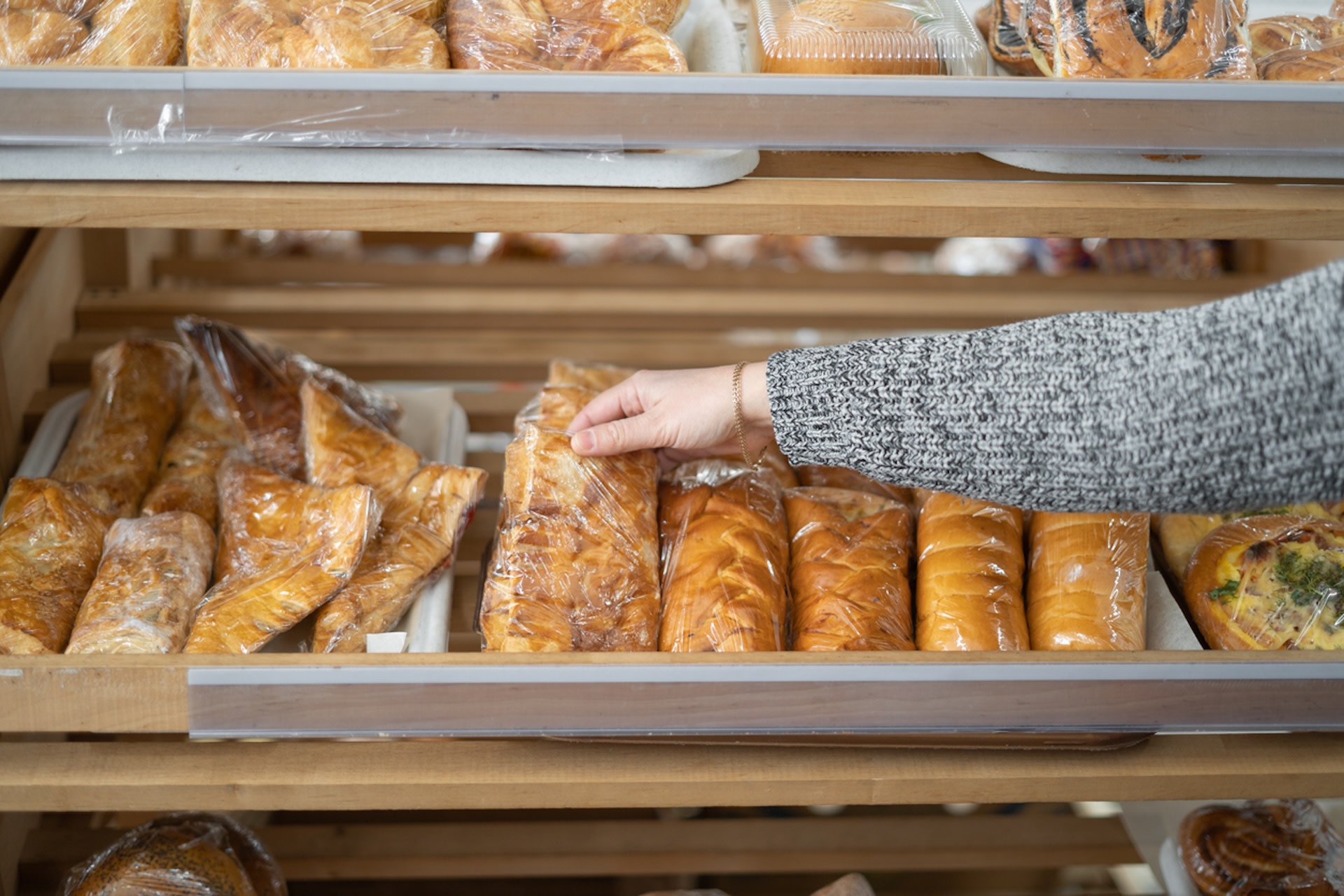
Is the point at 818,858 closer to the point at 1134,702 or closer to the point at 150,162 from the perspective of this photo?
the point at 1134,702

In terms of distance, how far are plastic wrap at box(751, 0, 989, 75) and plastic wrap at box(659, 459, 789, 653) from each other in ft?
1.81

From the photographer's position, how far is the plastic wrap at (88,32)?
119 centimetres

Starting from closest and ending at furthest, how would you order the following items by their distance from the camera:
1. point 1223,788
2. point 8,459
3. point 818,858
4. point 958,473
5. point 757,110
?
point 757,110 → point 958,473 → point 1223,788 → point 8,459 → point 818,858

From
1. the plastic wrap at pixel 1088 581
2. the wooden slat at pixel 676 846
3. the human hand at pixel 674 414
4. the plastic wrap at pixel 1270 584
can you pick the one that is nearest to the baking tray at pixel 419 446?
the human hand at pixel 674 414

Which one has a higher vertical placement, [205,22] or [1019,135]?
[205,22]

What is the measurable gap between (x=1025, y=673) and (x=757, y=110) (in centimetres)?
65

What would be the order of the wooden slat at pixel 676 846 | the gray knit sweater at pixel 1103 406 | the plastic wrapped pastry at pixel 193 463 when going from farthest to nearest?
the wooden slat at pixel 676 846
the plastic wrapped pastry at pixel 193 463
the gray knit sweater at pixel 1103 406

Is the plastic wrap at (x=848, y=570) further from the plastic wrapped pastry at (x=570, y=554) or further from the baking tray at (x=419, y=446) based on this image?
the baking tray at (x=419, y=446)

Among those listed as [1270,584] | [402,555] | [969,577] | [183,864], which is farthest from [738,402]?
[183,864]

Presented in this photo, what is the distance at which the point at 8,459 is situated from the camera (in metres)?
1.68

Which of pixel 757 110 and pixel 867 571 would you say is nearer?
pixel 757 110

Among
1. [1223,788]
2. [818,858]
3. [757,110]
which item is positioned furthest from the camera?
[818,858]

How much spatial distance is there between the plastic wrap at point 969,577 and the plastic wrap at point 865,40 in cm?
57

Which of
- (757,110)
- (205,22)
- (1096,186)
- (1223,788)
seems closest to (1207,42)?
(1096,186)
